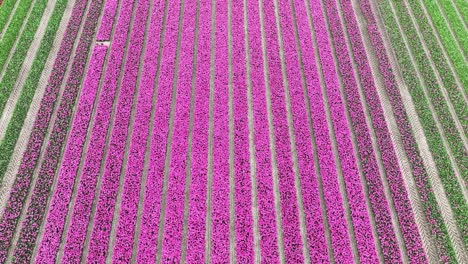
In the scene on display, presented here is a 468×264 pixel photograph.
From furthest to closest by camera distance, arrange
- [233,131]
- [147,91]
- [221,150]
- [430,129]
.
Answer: [147,91]
[430,129]
[233,131]
[221,150]

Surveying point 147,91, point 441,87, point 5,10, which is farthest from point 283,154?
point 5,10

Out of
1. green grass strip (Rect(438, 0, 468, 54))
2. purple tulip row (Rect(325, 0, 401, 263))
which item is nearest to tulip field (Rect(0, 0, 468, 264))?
purple tulip row (Rect(325, 0, 401, 263))

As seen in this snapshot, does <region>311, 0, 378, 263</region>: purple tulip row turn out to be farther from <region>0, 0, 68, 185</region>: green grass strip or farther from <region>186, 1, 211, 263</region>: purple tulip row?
<region>0, 0, 68, 185</region>: green grass strip

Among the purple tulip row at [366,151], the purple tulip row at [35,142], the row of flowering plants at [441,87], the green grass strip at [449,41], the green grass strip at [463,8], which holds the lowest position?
the purple tulip row at [35,142]

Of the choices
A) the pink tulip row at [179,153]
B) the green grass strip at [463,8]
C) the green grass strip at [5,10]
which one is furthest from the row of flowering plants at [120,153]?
the green grass strip at [463,8]

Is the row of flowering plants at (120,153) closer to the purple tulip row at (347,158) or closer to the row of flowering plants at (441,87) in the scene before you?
the purple tulip row at (347,158)

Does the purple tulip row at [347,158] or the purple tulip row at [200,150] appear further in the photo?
the purple tulip row at [347,158]

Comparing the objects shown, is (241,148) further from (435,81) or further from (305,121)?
(435,81)
